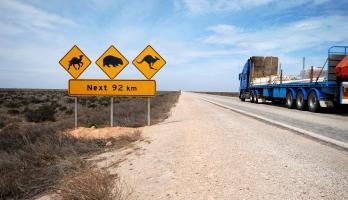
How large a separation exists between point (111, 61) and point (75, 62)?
1.35 meters

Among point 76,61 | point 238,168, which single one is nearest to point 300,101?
point 76,61

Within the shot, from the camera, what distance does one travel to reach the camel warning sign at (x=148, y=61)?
1245 centimetres

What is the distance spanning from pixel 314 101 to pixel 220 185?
1512 centimetres

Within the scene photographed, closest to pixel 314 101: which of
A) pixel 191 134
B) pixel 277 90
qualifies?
pixel 277 90

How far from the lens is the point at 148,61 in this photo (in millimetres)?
12484

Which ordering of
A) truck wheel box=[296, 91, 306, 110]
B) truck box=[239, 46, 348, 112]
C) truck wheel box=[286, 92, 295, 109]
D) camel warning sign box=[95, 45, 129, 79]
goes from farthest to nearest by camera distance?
truck wheel box=[286, 92, 295, 109], truck wheel box=[296, 91, 306, 110], truck box=[239, 46, 348, 112], camel warning sign box=[95, 45, 129, 79]

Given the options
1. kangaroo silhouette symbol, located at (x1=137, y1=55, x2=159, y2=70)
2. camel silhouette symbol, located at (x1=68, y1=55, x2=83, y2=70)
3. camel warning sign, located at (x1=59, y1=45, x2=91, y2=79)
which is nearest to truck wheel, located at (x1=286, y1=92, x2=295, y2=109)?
kangaroo silhouette symbol, located at (x1=137, y1=55, x2=159, y2=70)

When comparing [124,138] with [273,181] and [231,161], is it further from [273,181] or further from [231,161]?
[273,181]

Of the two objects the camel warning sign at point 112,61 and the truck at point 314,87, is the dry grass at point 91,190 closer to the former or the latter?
the camel warning sign at point 112,61

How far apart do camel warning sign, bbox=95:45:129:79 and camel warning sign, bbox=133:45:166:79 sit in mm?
452

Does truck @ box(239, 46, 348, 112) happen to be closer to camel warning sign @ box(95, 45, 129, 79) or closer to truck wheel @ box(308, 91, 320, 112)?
Result: truck wheel @ box(308, 91, 320, 112)

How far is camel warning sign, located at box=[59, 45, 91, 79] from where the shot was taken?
12.4m

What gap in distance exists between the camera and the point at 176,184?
193 inches

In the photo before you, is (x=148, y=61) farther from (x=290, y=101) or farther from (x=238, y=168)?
(x=290, y=101)
